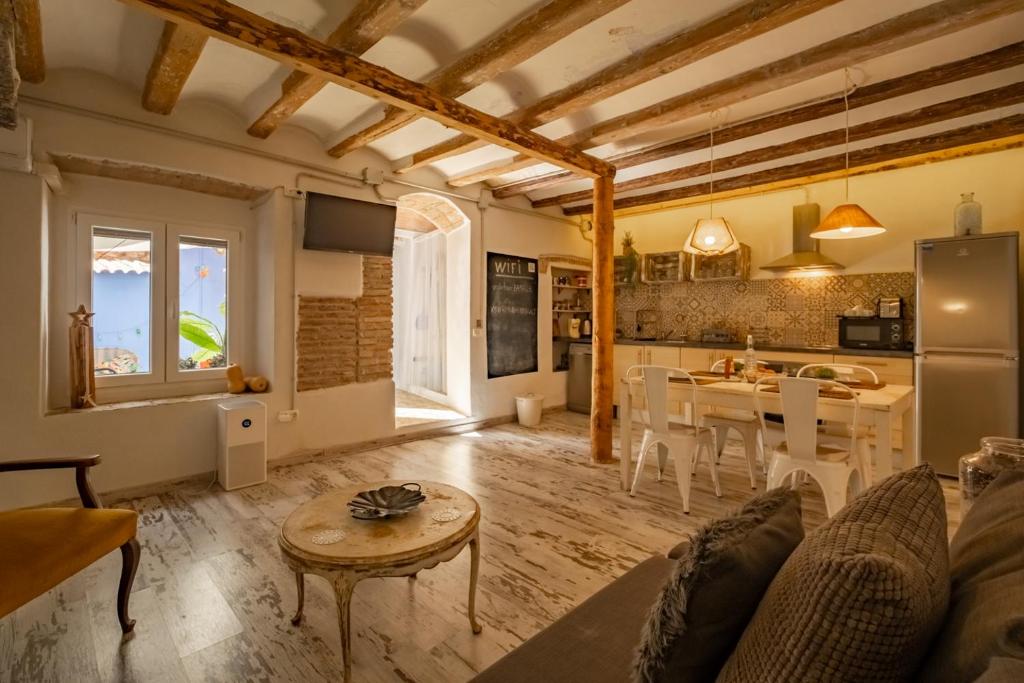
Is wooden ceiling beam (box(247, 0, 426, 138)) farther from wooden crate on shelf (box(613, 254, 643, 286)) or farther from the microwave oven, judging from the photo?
the microwave oven

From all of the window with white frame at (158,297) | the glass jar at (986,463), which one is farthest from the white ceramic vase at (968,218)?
the window with white frame at (158,297)

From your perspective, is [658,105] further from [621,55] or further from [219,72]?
[219,72]

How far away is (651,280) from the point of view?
6.36 m

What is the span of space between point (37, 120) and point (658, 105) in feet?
13.5

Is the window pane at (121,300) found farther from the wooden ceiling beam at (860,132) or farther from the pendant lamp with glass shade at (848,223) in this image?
the pendant lamp with glass shade at (848,223)

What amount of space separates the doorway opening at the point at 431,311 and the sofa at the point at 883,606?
178 inches

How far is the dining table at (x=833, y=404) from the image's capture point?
261cm

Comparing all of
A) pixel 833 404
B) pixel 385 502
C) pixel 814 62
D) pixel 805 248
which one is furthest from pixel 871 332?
pixel 385 502

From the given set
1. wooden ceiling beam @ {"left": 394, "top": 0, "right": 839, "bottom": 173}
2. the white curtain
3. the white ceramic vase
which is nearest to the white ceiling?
wooden ceiling beam @ {"left": 394, "top": 0, "right": 839, "bottom": 173}

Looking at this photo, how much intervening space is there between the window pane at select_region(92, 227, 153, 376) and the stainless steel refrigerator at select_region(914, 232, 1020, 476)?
626cm

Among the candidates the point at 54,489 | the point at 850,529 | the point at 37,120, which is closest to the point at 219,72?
the point at 37,120

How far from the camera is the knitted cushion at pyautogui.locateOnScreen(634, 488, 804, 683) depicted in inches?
28.6

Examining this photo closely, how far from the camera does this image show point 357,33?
98.9 inches

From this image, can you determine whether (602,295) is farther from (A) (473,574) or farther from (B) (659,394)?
(A) (473,574)
